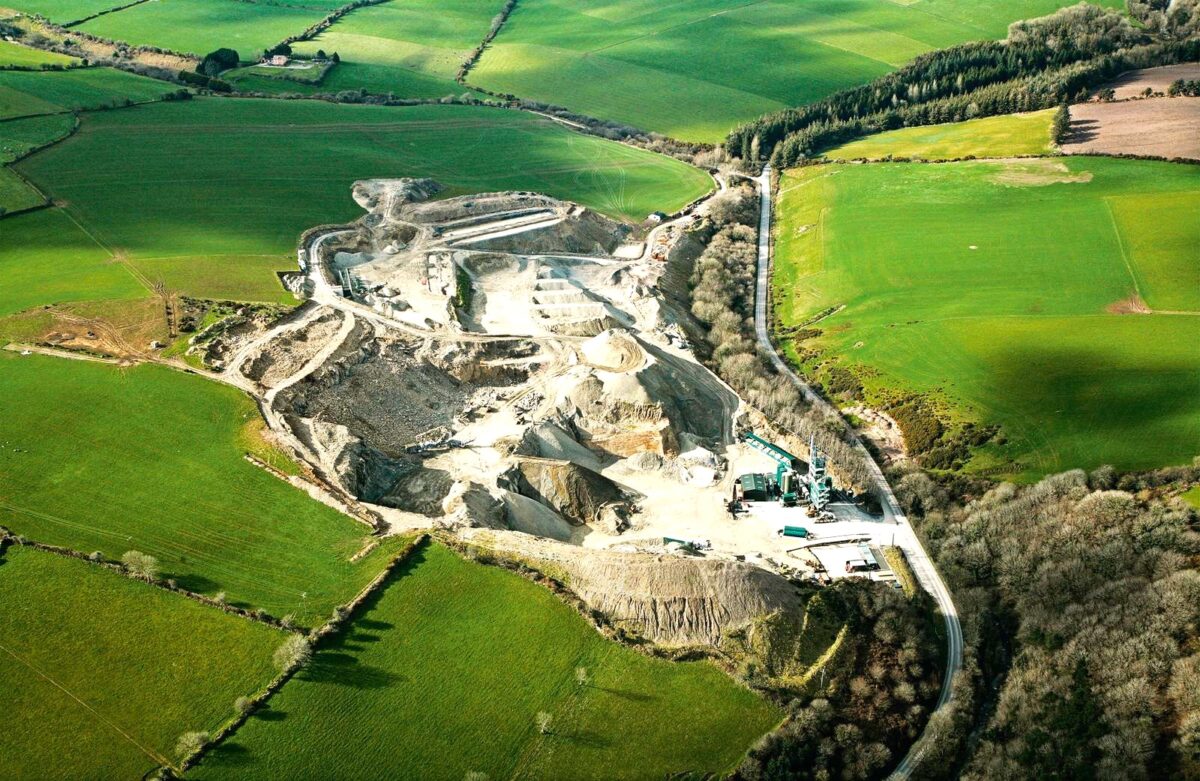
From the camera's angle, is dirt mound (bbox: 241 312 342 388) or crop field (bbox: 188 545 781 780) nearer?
crop field (bbox: 188 545 781 780)

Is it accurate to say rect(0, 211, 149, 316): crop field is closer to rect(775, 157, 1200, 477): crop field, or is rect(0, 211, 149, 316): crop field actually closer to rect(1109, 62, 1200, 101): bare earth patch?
rect(775, 157, 1200, 477): crop field

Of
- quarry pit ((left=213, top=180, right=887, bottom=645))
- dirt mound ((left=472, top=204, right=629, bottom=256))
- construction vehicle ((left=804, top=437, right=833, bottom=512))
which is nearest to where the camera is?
quarry pit ((left=213, top=180, right=887, bottom=645))

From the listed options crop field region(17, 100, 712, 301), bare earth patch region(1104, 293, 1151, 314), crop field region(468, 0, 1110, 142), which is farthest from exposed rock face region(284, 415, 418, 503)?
crop field region(468, 0, 1110, 142)

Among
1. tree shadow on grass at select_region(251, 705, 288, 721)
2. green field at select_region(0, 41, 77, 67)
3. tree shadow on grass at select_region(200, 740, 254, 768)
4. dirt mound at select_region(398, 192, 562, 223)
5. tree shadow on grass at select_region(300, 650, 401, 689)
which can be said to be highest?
green field at select_region(0, 41, 77, 67)

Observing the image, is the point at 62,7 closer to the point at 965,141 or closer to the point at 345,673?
the point at 965,141

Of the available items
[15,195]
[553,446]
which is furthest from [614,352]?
[15,195]

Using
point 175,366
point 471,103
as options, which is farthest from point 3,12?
point 175,366

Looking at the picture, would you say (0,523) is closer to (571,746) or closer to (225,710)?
(225,710)
